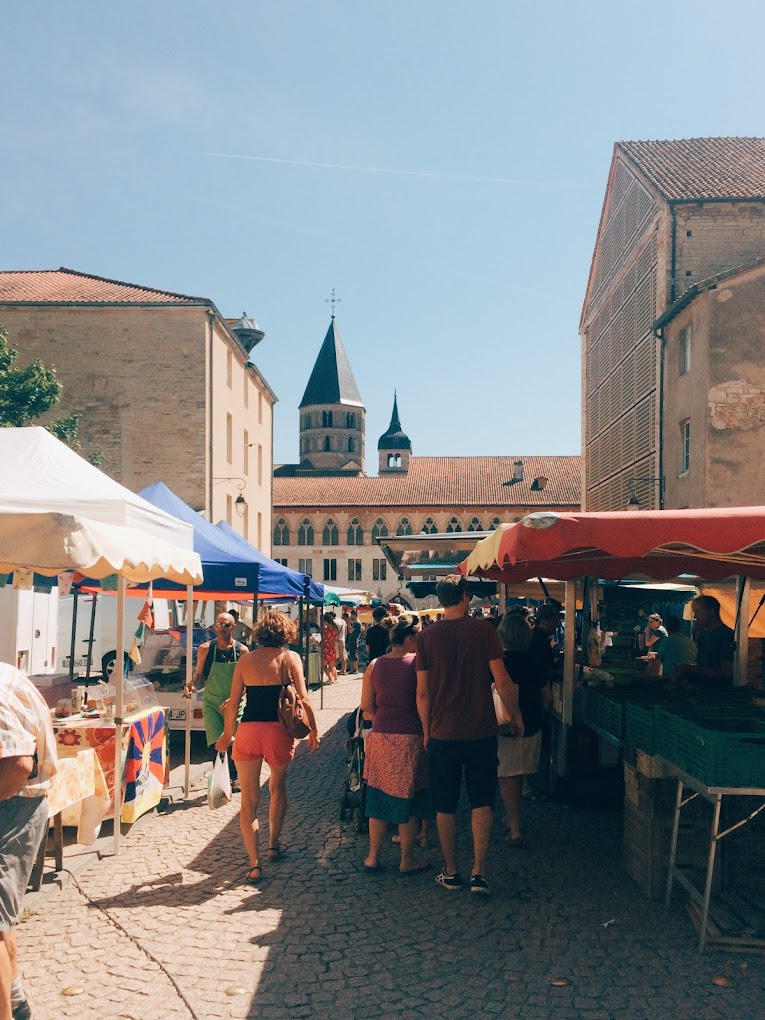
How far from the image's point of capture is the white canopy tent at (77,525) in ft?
18.4

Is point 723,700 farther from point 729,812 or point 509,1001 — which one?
point 509,1001

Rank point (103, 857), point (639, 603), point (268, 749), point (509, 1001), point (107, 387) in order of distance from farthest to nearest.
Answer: point (107, 387)
point (639, 603)
point (103, 857)
point (268, 749)
point (509, 1001)

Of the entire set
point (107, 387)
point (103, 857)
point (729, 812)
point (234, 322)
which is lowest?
point (103, 857)

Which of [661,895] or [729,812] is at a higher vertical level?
[729,812]

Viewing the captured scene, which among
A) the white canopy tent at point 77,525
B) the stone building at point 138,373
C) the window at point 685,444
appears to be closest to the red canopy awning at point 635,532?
the white canopy tent at point 77,525

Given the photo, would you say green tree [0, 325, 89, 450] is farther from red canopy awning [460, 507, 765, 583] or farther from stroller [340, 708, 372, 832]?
red canopy awning [460, 507, 765, 583]

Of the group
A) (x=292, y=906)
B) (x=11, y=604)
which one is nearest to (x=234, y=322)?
(x=11, y=604)

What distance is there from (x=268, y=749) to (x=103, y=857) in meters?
1.59

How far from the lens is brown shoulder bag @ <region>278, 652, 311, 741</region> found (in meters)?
6.59

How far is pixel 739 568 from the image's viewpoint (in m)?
9.10

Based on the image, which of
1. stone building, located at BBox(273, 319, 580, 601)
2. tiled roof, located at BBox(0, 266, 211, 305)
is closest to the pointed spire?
stone building, located at BBox(273, 319, 580, 601)

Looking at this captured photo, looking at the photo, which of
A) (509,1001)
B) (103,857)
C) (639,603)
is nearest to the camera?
(509,1001)

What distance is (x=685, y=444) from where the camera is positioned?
26.2 metres

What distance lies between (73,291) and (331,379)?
70987mm
